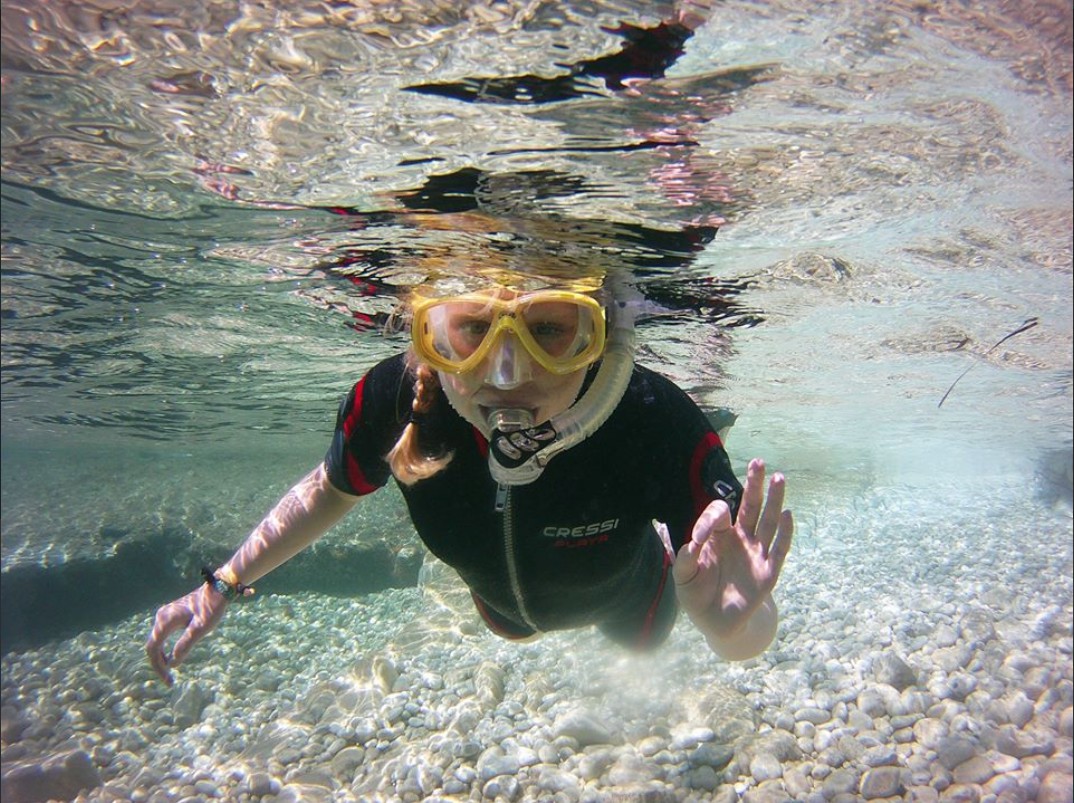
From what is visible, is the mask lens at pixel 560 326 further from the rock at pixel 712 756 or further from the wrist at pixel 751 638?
the rock at pixel 712 756

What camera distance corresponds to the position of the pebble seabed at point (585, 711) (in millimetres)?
4695

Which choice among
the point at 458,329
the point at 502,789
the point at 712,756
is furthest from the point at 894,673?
the point at 458,329

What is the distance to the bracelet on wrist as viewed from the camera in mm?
3956

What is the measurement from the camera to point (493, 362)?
10.2 ft

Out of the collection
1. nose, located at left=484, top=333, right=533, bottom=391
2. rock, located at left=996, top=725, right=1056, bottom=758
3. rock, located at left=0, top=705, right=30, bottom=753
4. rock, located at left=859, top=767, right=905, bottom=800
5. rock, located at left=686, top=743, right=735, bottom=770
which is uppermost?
nose, located at left=484, top=333, right=533, bottom=391

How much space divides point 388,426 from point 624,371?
1.72 metres

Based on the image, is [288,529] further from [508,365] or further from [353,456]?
[508,365]

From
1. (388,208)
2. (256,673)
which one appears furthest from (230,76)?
(256,673)

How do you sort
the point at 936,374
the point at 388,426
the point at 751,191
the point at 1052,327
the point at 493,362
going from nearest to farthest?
1. the point at 493,362
2. the point at 388,426
3. the point at 751,191
4. the point at 1052,327
5. the point at 936,374

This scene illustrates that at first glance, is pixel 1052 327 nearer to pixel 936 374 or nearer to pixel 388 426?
pixel 936 374

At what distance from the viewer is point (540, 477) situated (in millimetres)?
3463

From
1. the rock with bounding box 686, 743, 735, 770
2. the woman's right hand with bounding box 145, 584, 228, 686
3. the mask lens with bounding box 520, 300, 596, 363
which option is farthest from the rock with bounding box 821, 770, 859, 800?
the woman's right hand with bounding box 145, 584, 228, 686

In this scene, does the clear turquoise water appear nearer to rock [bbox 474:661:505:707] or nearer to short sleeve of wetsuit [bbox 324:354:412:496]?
short sleeve of wetsuit [bbox 324:354:412:496]

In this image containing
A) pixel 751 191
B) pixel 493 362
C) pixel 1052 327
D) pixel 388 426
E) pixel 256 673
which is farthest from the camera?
pixel 1052 327
